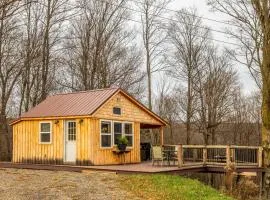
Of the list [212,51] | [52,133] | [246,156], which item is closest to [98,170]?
[52,133]

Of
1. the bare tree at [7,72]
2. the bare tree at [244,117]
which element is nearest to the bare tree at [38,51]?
the bare tree at [7,72]

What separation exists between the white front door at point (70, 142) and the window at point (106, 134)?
4.19 ft

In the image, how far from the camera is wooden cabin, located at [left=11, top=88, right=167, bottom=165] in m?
20.4

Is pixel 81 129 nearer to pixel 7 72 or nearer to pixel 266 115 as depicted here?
pixel 266 115

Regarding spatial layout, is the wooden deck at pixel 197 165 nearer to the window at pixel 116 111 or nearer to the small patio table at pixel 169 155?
the small patio table at pixel 169 155

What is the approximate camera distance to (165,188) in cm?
1348

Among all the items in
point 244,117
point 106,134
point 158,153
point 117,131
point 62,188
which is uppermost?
point 244,117

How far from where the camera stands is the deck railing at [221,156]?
2006 centimetres

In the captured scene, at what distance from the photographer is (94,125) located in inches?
803

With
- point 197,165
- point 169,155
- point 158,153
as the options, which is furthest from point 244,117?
point 158,153

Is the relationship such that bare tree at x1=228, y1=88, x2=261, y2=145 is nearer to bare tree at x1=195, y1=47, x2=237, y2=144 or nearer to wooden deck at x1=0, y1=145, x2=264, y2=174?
bare tree at x1=195, y1=47, x2=237, y2=144

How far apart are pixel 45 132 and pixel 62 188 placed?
9.28 meters

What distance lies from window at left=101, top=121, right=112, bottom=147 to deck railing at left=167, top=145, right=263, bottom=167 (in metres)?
3.12

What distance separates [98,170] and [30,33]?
61.3 ft
